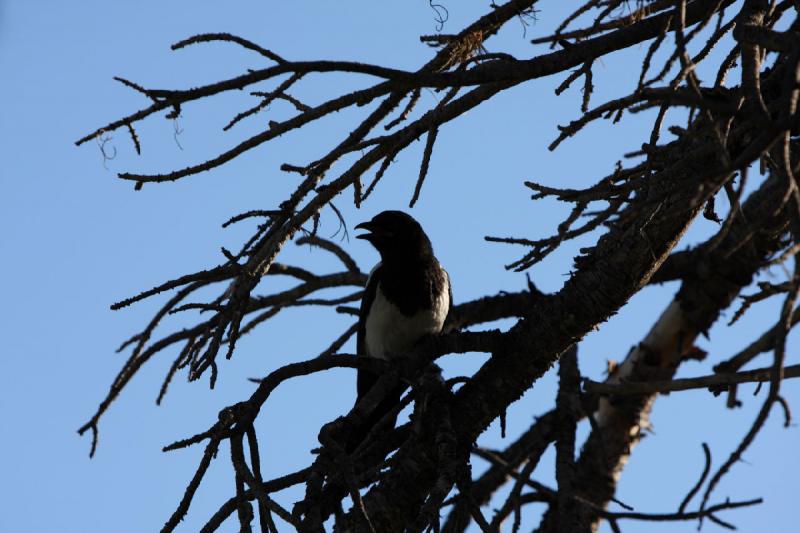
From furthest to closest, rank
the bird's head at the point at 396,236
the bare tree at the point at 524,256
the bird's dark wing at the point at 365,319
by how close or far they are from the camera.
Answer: the bird's head at the point at 396,236 → the bird's dark wing at the point at 365,319 → the bare tree at the point at 524,256

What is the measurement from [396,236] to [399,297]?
53 cm

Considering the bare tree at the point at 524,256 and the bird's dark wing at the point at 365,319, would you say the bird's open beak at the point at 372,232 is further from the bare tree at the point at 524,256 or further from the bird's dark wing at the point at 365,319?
the bare tree at the point at 524,256

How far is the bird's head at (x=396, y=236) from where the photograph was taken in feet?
22.4

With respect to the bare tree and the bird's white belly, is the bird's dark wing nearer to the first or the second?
the bird's white belly

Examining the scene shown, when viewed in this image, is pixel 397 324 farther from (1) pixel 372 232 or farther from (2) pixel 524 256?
(2) pixel 524 256

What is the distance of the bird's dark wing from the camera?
664cm

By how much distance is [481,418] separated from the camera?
461 centimetres

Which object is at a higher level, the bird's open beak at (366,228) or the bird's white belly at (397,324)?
the bird's open beak at (366,228)

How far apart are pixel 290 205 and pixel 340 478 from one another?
1.03 m

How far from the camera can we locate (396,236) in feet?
22.6

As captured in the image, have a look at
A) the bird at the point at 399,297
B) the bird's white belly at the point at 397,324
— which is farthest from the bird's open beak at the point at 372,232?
the bird's white belly at the point at 397,324

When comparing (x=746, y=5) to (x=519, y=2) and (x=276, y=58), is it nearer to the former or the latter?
(x=519, y=2)

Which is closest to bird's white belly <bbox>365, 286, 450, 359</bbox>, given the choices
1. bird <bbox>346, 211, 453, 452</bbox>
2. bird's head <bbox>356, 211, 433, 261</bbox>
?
bird <bbox>346, 211, 453, 452</bbox>

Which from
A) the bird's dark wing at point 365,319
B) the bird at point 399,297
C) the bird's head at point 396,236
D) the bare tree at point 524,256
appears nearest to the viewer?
the bare tree at point 524,256
